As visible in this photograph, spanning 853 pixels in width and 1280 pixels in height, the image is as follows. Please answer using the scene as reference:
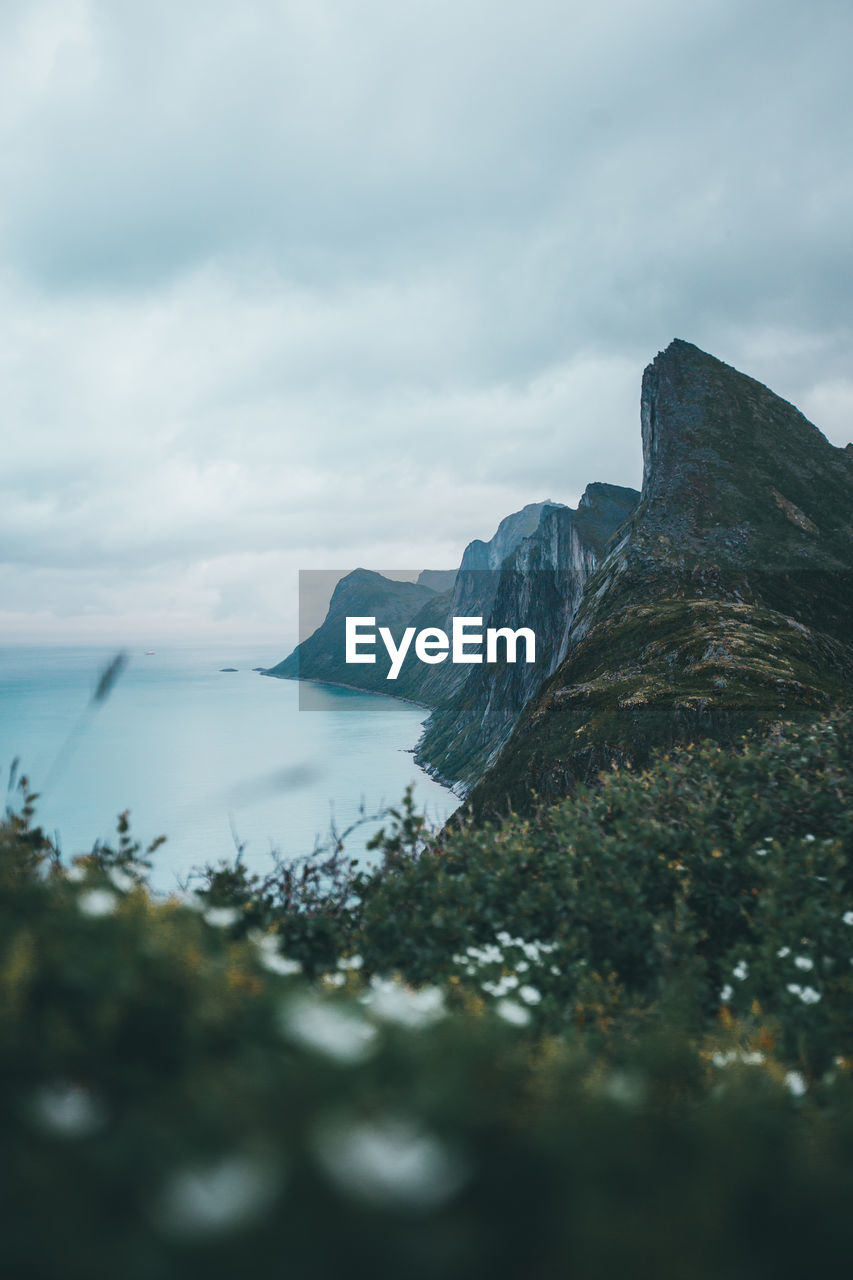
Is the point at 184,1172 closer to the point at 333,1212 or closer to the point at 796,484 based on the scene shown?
the point at 333,1212

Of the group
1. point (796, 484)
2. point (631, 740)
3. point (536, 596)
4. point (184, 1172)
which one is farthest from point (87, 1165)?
point (536, 596)

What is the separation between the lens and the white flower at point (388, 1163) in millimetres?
1589

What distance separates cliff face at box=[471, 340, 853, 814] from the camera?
95.9 feet

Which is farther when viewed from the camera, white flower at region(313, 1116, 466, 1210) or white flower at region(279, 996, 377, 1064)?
white flower at region(279, 996, 377, 1064)

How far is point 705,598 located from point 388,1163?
54.2m

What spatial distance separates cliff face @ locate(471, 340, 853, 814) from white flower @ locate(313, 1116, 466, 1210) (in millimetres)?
5175

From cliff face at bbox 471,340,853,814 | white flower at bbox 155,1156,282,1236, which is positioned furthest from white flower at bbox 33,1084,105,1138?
cliff face at bbox 471,340,853,814

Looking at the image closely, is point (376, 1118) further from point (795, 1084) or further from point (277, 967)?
point (795, 1084)

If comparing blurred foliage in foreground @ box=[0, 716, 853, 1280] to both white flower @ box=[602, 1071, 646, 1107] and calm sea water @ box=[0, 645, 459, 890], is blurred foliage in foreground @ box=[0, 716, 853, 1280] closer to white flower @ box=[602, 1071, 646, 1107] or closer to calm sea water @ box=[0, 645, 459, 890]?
white flower @ box=[602, 1071, 646, 1107]

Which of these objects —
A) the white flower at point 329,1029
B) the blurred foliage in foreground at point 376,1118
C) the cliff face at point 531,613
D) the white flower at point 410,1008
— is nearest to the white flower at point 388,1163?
the blurred foliage in foreground at point 376,1118

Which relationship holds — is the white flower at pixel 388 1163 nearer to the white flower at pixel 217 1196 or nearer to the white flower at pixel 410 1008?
the white flower at pixel 217 1196

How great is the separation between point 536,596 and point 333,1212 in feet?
439

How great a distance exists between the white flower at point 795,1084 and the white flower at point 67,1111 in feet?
9.96

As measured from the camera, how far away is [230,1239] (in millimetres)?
1457
